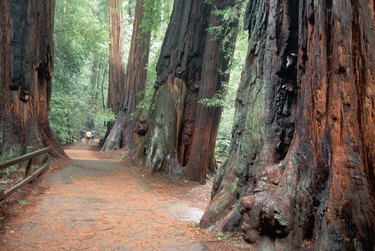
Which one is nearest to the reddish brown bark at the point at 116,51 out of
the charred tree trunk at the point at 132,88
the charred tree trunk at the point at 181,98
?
the charred tree trunk at the point at 132,88

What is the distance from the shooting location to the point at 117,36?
75.0 ft

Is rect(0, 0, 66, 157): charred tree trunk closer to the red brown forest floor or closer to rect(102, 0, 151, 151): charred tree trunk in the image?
the red brown forest floor

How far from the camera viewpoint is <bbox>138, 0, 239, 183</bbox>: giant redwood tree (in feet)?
37.9

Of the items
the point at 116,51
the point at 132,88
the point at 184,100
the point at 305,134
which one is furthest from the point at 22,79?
the point at 116,51

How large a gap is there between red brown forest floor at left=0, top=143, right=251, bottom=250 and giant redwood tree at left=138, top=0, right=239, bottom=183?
1043 millimetres

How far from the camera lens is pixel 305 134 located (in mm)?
4223

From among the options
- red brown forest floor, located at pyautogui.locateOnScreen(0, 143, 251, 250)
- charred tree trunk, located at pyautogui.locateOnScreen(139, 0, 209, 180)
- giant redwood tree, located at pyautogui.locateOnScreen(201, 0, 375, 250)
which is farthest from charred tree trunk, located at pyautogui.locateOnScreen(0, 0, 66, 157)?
giant redwood tree, located at pyautogui.locateOnScreen(201, 0, 375, 250)

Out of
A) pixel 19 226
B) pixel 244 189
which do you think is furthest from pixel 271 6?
pixel 19 226

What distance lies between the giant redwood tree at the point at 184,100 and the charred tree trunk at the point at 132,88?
18.9 feet

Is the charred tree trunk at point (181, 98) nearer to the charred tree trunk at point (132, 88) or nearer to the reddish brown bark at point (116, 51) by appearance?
the charred tree trunk at point (132, 88)

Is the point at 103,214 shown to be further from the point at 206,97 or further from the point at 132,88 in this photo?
the point at 132,88

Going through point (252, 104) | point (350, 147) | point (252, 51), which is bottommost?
point (350, 147)

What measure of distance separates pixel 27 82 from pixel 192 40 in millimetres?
5682

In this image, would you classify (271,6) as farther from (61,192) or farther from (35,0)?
(35,0)
